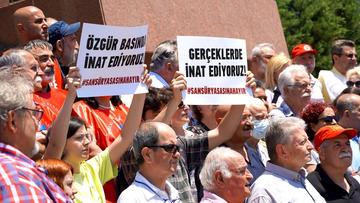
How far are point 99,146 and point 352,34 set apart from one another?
65.0 feet

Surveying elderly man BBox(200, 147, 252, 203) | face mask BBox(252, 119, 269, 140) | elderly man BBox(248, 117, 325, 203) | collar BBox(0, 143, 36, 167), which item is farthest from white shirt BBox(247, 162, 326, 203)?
collar BBox(0, 143, 36, 167)

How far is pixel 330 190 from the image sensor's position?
8.02 m

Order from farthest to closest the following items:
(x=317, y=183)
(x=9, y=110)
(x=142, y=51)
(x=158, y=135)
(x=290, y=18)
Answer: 1. (x=290, y=18)
2. (x=317, y=183)
3. (x=142, y=51)
4. (x=158, y=135)
5. (x=9, y=110)

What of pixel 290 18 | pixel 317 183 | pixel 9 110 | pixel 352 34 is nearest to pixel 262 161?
pixel 317 183

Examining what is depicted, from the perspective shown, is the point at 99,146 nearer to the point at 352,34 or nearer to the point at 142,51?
the point at 142,51

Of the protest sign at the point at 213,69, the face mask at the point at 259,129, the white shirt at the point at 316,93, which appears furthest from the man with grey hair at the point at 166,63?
the white shirt at the point at 316,93

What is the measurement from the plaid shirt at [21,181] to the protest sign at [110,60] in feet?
6.86

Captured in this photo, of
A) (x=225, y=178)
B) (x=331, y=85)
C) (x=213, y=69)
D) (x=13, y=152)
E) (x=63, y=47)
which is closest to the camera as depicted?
(x=13, y=152)

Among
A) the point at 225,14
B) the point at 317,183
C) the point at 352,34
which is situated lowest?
the point at 317,183

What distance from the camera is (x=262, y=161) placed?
8375 millimetres

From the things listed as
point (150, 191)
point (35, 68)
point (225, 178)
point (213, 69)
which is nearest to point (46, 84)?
point (35, 68)

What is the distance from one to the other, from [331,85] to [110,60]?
5551 millimetres

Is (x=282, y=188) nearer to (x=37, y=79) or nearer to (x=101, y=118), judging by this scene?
(x=101, y=118)

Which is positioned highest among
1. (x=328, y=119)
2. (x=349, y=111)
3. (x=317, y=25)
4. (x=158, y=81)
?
(x=317, y=25)
